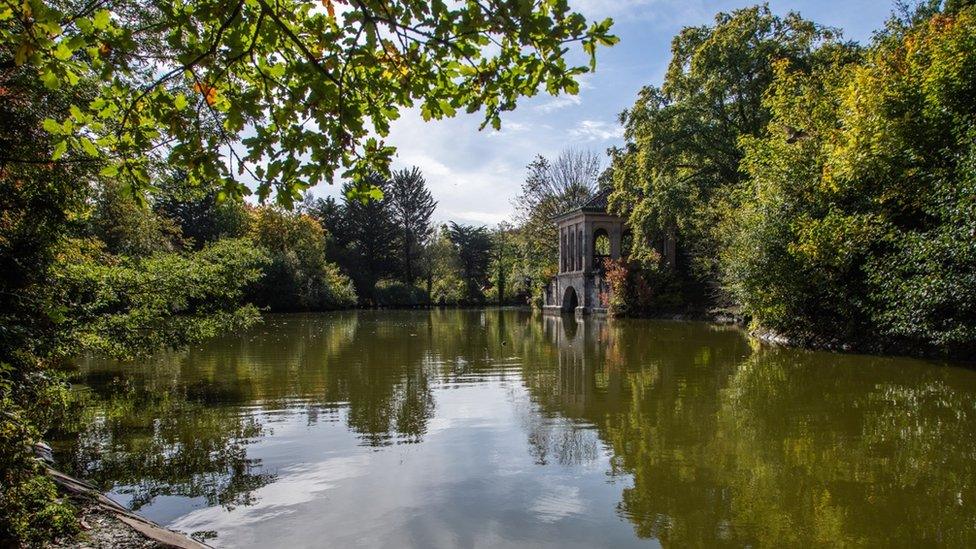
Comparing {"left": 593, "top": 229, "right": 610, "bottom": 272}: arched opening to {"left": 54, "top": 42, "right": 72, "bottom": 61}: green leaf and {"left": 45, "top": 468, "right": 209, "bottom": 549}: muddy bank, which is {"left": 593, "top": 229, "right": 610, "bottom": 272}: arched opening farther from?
{"left": 54, "top": 42, "right": 72, "bottom": 61}: green leaf

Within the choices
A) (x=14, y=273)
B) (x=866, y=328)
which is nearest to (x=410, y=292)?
(x=866, y=328)

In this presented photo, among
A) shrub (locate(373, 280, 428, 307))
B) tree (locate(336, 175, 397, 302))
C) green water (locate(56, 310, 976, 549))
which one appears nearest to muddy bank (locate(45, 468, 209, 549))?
green water (locate(56, 310, 976, 549))

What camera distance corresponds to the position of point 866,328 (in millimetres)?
14320

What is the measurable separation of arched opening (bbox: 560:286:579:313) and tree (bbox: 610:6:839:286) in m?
12.5

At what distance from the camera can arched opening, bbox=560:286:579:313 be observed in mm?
39781

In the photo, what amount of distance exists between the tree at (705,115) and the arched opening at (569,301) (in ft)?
41.0

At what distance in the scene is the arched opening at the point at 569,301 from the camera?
39781 mm

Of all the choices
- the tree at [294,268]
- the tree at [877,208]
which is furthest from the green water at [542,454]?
the tree at [294,268]

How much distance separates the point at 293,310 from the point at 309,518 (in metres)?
39.7

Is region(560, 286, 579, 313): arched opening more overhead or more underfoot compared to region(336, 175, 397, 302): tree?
more underfoot

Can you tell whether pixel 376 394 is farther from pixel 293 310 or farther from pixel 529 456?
pixel 293 310

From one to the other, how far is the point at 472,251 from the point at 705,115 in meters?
47.0

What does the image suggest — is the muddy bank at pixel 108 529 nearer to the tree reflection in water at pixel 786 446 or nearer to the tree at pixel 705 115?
the tree reflection in water at pixel 786 446

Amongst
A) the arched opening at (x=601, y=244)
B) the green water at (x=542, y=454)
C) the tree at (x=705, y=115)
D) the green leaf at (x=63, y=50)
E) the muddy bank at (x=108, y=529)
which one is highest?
the tree at (x=705, y=115)
